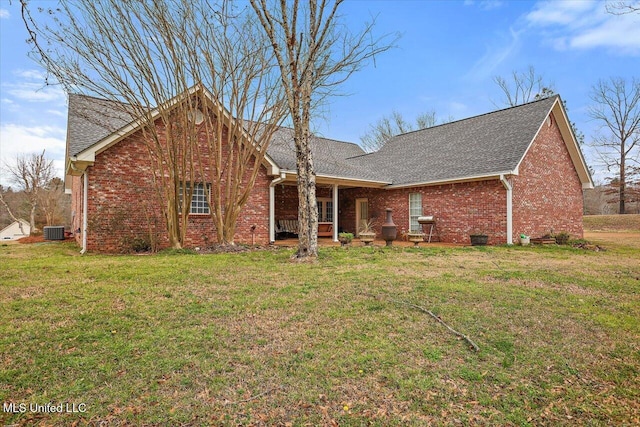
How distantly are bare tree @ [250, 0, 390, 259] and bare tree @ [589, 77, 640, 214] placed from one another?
28.1 m

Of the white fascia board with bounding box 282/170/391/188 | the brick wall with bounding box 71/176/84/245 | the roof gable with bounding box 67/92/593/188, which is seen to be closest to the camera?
the roof gable with bounding box 67/92/593/188

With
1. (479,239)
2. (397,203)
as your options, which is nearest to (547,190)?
(479,239)

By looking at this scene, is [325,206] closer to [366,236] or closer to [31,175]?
[366,236]

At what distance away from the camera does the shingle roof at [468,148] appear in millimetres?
12570

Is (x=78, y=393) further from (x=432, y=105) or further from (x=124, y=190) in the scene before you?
(x=432, y=105)

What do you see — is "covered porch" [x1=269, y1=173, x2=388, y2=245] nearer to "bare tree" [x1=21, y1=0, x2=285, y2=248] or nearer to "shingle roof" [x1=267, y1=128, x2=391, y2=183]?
"shingle roof" [x1=267, y1=128, x2=391, y2=183]

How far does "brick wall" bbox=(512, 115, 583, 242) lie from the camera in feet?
40.9

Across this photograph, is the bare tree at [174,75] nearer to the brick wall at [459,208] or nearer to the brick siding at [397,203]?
the brick siding at [397,203]

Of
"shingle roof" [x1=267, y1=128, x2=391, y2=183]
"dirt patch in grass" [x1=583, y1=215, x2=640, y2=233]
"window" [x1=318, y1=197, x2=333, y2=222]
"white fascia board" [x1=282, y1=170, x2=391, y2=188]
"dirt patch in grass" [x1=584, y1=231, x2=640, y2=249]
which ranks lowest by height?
"dirt patch in grass" [x1=584, y1=231, x2=640, y2=249]

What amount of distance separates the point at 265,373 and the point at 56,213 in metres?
26.8

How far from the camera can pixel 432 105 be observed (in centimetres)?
3120

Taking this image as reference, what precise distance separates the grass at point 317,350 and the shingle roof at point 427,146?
6691 millimetres

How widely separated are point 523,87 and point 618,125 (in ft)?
29.7

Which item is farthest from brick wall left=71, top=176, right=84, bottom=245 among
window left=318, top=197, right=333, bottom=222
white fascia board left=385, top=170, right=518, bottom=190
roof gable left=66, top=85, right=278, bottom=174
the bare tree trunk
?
the bare tree trunk
